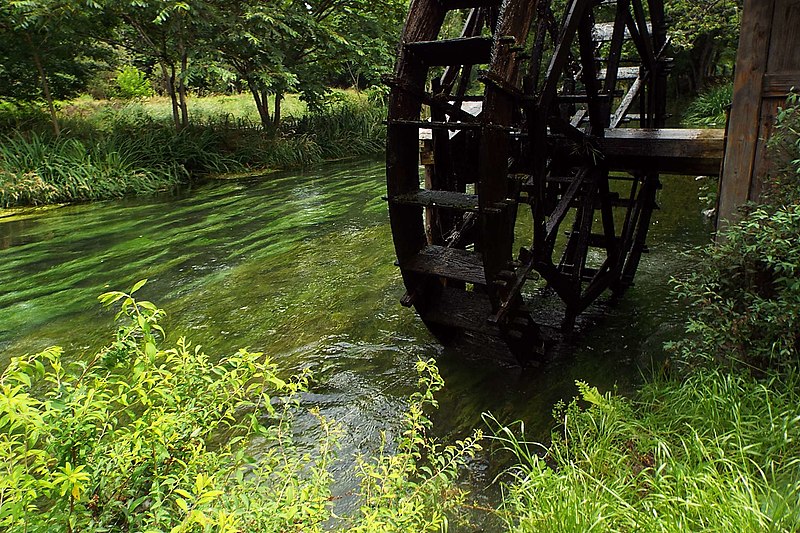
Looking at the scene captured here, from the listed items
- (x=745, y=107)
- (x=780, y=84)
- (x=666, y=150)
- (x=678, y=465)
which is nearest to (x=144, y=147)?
(x=666, y=150)

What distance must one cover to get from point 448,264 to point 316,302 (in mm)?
2049

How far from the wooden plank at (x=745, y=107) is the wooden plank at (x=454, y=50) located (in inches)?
60.4

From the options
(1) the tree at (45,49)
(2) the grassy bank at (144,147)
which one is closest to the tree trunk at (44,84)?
(1) the tree at (45,49)

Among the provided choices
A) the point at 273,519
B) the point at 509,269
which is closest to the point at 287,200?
the point at 509,269

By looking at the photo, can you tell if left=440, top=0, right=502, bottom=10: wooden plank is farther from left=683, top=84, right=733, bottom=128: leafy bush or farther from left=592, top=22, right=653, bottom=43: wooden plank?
left=683, top=84, right=733, bottom=128: leafy bush

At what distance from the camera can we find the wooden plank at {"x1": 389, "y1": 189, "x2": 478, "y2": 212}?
12.6 ft

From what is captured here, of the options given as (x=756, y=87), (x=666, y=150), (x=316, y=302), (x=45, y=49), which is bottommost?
(x=316, y=302)

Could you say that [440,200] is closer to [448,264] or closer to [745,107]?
[448,264]

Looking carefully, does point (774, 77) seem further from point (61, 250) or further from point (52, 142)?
point (52, 142)

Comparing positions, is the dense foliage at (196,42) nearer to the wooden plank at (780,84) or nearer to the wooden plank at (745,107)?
the wooden plank at (745,107)

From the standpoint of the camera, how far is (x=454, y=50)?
3908 mm

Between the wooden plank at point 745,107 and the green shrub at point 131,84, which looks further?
the green shrub at point 131,84

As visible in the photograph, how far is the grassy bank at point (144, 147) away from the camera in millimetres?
10758

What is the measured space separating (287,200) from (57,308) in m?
5.17
